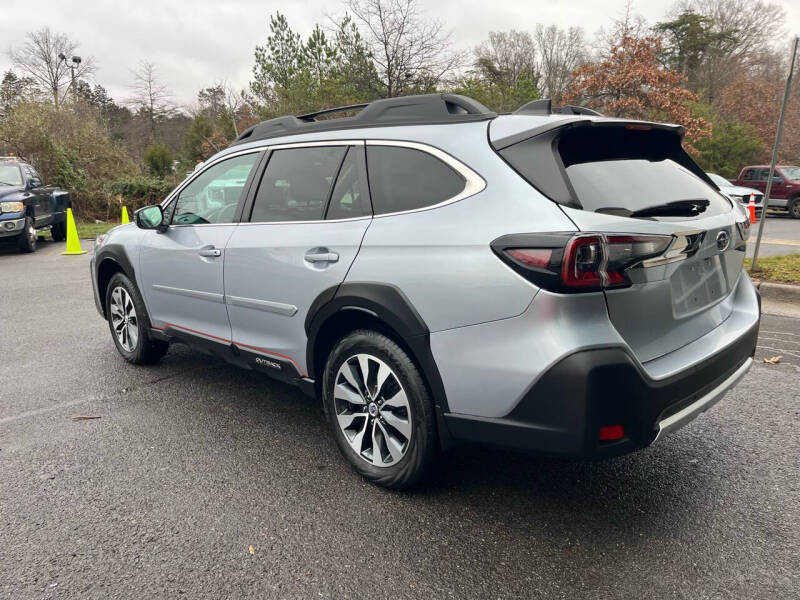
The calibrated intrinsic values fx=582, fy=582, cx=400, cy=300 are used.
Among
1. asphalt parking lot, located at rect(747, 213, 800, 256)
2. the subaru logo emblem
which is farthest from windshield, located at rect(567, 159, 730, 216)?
asphalt parking lot, located at rect(747, 213, 800, 256)

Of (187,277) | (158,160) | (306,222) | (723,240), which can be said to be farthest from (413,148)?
(158,160)

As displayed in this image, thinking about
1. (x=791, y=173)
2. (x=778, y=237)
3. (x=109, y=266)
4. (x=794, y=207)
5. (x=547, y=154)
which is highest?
(x=791, y=173)

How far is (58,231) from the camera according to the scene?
14672mm

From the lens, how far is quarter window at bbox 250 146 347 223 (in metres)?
3.10

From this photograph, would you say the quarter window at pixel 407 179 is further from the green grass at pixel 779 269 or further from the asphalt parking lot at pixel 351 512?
the green grass at pixel 779 269

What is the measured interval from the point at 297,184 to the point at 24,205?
11492 mm

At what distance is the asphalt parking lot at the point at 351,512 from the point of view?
7.17 ft

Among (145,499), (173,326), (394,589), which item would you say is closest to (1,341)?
(173,326)

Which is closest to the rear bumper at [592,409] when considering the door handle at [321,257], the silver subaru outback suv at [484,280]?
the silver subaru outback suv at [484,280]

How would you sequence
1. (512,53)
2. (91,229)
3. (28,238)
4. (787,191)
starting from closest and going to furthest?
(28,238) → (91,229) → (787,191) → (512,53)

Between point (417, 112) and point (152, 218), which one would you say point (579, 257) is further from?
point (152, 218)

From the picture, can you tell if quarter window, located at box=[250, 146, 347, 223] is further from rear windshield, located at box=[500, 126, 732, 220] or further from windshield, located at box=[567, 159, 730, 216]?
windshield, located at box=[567, 159, 730, 216]

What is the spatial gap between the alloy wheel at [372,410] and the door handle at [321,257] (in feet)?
1.61

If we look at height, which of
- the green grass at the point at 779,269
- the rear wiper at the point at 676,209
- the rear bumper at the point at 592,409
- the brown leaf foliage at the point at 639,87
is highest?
the brown leaf foliage at the point at 639,87
